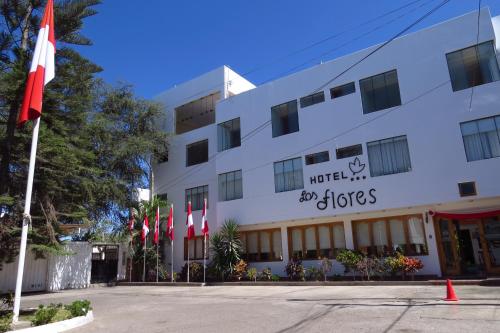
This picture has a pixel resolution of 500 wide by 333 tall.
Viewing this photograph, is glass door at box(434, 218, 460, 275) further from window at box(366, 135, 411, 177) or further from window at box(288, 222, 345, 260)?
window at box(288, 222, 345, 260)

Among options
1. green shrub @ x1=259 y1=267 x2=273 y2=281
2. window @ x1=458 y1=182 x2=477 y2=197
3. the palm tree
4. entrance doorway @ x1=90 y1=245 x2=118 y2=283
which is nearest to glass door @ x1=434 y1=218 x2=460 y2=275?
window @ x1=458 y1=182 x2=477 y2=197

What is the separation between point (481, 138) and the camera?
16.5 meters

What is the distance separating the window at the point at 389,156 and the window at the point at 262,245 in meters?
6.63

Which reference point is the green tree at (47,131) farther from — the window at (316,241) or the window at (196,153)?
the window at (316,241)

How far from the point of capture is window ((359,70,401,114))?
63.1 feet

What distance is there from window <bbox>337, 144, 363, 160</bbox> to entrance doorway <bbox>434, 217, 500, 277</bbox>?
462cm

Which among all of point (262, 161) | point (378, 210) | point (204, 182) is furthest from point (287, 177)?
point (204, 182)

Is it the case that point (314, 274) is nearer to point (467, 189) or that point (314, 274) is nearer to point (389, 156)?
point (389, 156)

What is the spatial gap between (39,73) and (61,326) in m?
5.89

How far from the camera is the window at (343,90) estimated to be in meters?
20.4

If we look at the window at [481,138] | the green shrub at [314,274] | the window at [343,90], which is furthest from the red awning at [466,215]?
the window at [343,90]

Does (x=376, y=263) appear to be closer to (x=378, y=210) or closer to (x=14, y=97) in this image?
(x=378, y=210)

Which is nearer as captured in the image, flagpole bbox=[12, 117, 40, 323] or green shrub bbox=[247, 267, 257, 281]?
flagpole bbox=[12, 117, 40, 323]

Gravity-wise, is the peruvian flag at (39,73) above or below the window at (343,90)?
below
